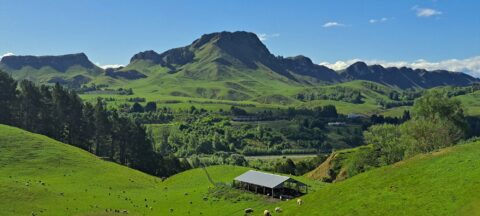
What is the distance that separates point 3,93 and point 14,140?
5906 centimetres

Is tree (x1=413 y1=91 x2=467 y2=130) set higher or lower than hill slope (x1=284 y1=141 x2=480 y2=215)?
higher

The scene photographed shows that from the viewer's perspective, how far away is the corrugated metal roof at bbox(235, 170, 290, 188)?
78.6m

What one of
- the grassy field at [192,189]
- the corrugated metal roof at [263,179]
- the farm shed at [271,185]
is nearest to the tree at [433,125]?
the grassy field at [192,189]

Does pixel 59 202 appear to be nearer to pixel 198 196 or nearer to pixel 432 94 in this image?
pixel 198 196

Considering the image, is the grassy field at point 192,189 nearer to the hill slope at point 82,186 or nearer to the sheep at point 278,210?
the hill slope at point 82,186

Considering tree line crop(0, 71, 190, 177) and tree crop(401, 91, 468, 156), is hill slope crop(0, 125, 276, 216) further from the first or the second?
tree line crop(0, 71, 190, 177)

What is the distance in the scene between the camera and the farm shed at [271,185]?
78.4 meters

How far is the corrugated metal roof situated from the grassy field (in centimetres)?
348

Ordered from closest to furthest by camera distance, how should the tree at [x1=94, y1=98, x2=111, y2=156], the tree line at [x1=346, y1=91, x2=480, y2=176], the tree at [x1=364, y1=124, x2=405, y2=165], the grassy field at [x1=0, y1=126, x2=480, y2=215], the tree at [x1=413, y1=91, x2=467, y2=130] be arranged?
the grassy field at [x1=0, y1=126, x2=480, y2=215], the tree line at [x1=346, y1=91, x2=480, y2=176], the tree at [x1=364, y1=124, x2=405, y2=165], the tree at [x1=413, y1=91, x2=467, y2=130], the tree at [x1=94, y1=98, x2=111, y2=156]

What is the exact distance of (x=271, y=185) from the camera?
77500mm

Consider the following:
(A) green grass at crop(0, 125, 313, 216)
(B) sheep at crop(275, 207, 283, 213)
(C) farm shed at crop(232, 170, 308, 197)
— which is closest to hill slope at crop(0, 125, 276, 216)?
(A) green grass at crop(0, 125, 313, 216)

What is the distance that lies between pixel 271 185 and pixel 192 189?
20.9 metres

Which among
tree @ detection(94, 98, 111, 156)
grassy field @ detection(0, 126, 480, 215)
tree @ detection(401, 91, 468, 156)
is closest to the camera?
grassy field @ detection(0, 126, 480, 215)

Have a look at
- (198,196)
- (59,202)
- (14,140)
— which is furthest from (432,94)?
(14,140)
